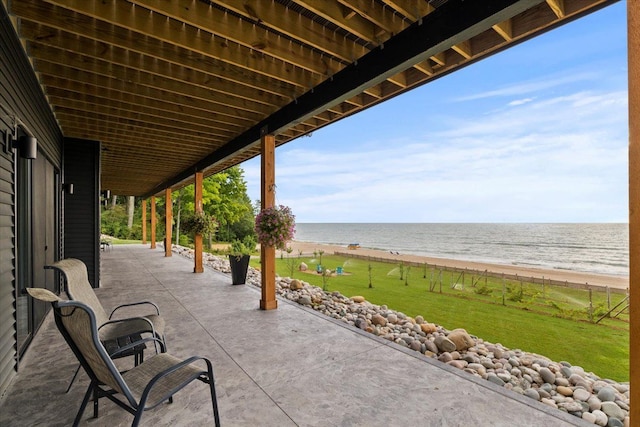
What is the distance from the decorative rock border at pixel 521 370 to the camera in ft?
7.62

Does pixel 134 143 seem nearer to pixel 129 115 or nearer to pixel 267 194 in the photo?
pixel 129 115

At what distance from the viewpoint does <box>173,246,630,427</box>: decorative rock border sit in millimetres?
2322

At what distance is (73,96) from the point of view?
3.94 meters

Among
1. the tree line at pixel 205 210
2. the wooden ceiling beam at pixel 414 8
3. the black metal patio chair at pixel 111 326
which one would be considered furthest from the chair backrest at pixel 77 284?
→ the tree line at pixel 205 210

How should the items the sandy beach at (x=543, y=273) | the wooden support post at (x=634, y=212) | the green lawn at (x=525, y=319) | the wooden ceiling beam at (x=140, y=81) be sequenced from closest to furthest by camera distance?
the wooden support post at (x=634, y=212), the wooden ceiling beam at (x=140, y=81), the green lawn at (x=525, y=319), the sandy beach at (x=543, y=273)

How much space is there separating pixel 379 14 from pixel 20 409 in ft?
12.4

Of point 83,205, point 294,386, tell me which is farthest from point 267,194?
point 83,205

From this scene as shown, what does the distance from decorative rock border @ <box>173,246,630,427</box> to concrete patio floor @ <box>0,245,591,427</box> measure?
37 cm

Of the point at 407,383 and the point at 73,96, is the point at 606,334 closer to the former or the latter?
the point at 407,383

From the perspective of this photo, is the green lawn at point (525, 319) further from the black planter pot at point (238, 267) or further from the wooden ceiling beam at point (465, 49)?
the wooden ceiling beam at point (465, 49)

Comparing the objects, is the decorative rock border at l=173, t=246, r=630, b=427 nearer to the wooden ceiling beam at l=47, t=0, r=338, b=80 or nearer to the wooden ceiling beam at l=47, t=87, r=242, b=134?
the wooden ceiling beam at l=47, t=0, r=338, b=80

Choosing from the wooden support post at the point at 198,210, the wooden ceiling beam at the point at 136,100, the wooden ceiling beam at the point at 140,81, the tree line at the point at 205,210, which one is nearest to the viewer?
the wooden ceiling beam at the point at 140,81

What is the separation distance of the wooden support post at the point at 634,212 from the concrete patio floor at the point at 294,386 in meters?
0.86

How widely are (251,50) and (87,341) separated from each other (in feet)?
8.97
